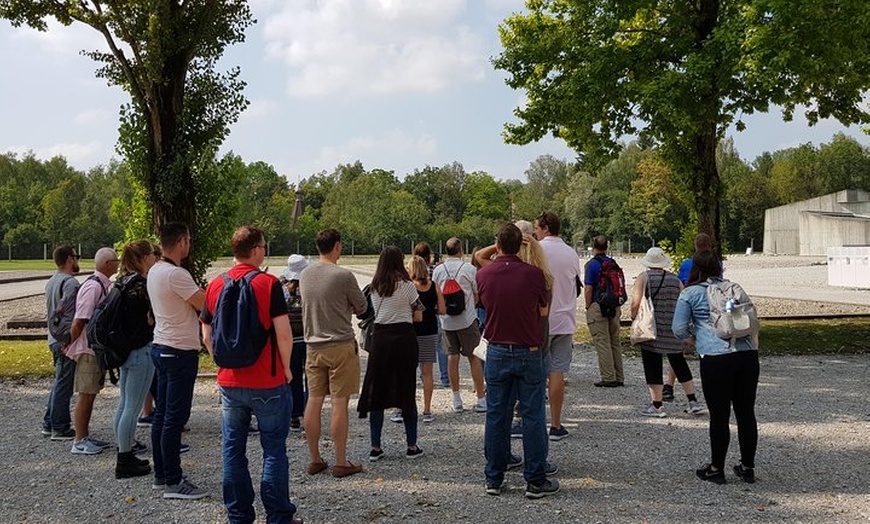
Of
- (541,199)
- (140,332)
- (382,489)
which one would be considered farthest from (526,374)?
(541,199)

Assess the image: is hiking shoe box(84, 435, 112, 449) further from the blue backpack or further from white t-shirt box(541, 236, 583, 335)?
white t-shirt box(541, 236, 583, 335)

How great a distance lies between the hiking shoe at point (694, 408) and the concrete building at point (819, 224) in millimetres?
57784

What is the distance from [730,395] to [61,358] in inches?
237

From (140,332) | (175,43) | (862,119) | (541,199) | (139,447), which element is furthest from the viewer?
(541,199)

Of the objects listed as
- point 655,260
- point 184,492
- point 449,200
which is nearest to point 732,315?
point 655,260

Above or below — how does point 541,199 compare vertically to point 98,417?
above

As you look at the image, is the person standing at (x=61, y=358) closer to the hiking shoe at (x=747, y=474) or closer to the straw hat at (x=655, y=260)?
the straw hat at (x=655, y=260)

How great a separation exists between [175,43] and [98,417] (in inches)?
265

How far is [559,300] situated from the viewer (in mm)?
6633

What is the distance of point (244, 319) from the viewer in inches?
171

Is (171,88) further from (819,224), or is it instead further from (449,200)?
(449,200)

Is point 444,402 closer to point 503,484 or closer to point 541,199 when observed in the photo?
point 503,484

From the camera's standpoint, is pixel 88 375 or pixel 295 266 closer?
pixel 88 375

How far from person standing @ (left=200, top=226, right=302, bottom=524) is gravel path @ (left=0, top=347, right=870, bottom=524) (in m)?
0.53
